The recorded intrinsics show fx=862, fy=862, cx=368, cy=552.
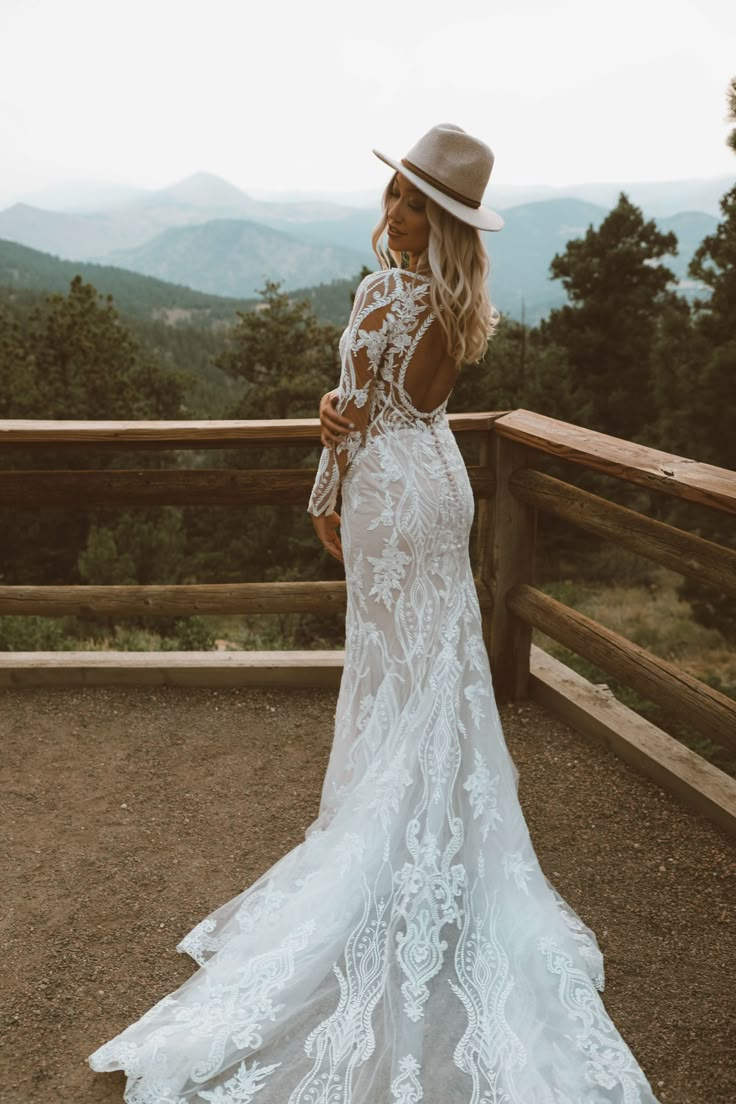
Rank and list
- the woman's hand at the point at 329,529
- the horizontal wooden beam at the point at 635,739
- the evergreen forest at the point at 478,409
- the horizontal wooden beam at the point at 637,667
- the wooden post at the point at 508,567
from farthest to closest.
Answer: the evergreen forest at the point at 478,409 < the wooden post at the point at 508,567 < the horizontal wooden beam at the point at 635,739 < the horizontal wooden beam at the point at 637,667 < the woman's hand at the point at 329,529

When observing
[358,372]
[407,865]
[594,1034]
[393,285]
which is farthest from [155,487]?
[594,1034]

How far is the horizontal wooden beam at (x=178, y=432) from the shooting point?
11.4ft

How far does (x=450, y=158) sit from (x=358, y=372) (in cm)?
56

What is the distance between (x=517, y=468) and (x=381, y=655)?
1.48 metres

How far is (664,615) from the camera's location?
17.7 meters

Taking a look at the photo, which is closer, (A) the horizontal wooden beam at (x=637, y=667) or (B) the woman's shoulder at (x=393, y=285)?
(B) the woman's shoulder at (x=393, y=285)

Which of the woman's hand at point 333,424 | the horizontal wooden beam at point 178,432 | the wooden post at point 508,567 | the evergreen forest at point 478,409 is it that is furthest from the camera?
the evergreen forest at point 478,409

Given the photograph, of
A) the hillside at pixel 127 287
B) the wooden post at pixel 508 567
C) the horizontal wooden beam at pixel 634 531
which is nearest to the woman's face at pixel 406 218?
the horizontal wooden beam at pixel 634 531

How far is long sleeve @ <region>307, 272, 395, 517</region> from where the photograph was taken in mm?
2170

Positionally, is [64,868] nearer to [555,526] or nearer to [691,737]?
[691,737]

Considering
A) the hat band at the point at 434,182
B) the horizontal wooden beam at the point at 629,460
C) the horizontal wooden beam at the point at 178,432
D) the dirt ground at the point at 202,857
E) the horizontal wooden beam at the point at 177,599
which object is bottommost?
the dirt ground at the point at 202,857

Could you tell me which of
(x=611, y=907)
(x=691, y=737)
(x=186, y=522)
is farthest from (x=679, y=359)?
(x=186, y=522)

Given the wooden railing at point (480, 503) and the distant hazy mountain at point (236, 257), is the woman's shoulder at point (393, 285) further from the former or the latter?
the distant hazy mountain at point (236, 257)

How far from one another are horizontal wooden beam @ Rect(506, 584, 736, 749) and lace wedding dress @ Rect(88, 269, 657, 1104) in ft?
2.53
